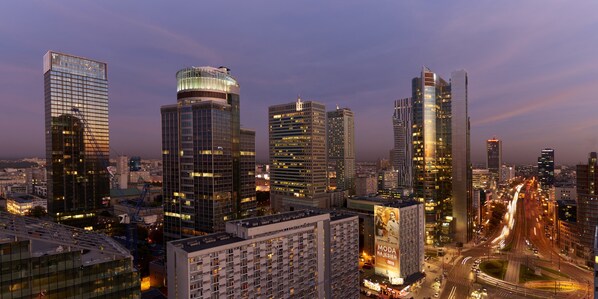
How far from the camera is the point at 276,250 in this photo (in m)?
74.0

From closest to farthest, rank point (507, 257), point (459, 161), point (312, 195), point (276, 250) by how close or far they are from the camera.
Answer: point (276, 250) → point (507, 257) → point (459, 161) → point (312, 195)

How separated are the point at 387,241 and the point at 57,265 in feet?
314

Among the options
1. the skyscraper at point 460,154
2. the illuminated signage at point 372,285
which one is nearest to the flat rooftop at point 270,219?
the illuminated signage at point 372,285

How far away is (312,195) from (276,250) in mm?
119907

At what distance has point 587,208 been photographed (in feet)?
441

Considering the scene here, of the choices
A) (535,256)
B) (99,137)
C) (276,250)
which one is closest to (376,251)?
(276,250)

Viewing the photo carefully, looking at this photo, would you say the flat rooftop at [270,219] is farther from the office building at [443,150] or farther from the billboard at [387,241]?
the office building at [443,150]

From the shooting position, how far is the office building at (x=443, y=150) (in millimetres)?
170375

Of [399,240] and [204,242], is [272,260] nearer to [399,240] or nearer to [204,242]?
[204,242]

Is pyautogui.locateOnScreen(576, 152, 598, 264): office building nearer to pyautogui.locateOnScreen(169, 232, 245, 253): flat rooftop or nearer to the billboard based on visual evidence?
the billboard

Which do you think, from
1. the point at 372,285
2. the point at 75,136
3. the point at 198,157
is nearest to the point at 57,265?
the point at 198,157

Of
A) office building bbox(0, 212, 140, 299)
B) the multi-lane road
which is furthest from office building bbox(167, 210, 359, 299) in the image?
the multi-lane road

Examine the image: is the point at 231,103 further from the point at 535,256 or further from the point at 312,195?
the point at 535,256

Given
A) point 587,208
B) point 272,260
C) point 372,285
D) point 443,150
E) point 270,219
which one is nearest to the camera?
point 272,260
